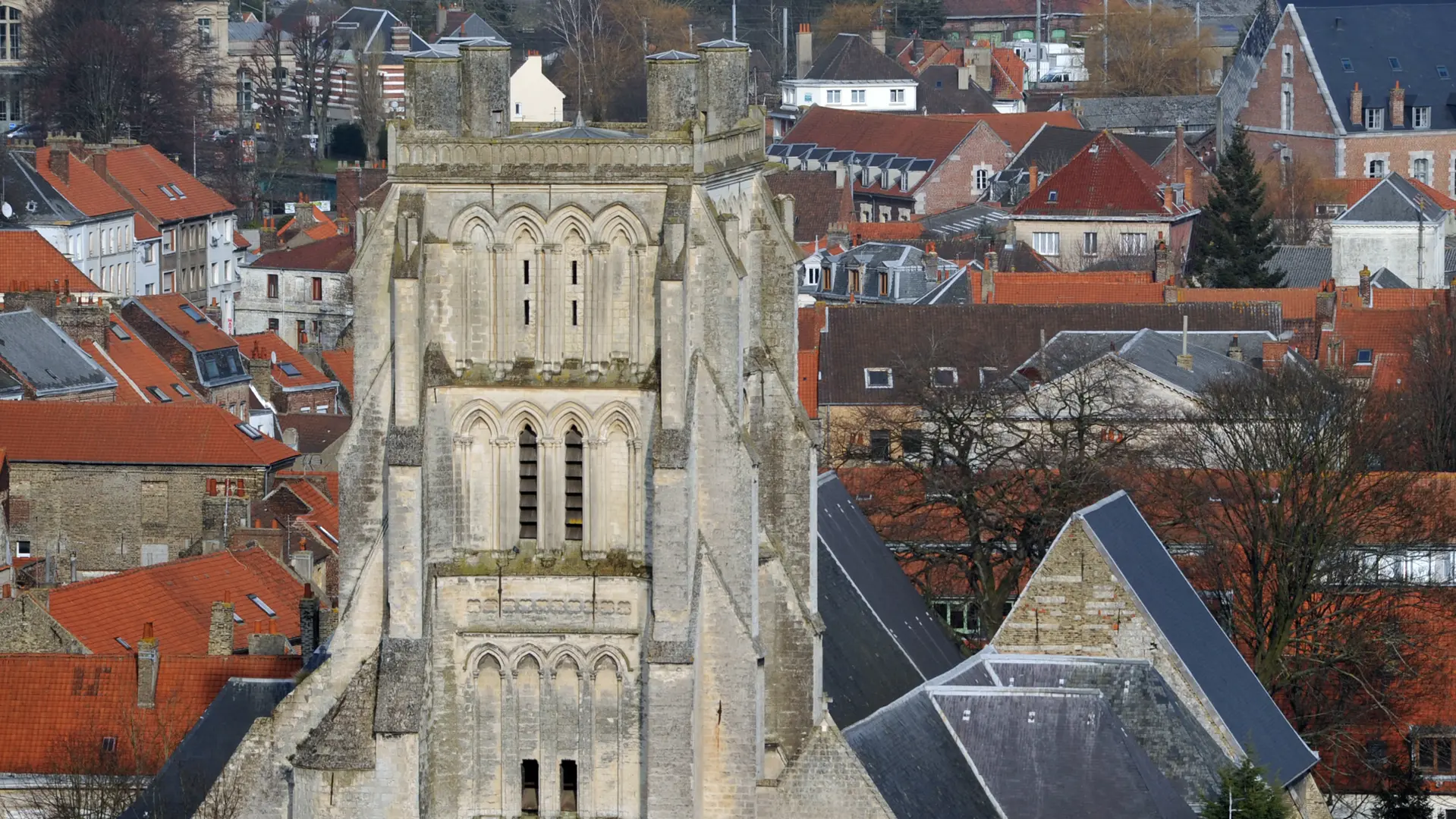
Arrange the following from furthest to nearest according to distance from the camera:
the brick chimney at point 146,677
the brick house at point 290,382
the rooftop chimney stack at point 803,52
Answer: the rooftop chimney stack at point 803,52, the brick house at point 290,382, the brick chimney at point 146,677

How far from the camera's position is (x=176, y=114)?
514 feet

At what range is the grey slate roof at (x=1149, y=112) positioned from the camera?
16788 cm

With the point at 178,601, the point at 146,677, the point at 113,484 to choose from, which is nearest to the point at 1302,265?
the point at 113,484

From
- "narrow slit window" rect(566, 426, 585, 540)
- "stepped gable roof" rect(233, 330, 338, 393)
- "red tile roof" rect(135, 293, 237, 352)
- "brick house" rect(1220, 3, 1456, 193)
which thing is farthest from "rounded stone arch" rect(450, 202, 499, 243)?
"brick house" rect(1220, 3, 1456, 193)

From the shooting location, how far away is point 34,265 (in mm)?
106000

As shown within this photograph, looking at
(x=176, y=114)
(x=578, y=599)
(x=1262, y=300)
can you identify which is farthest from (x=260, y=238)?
(x=578, y=599)

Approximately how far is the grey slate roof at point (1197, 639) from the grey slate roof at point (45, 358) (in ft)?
134

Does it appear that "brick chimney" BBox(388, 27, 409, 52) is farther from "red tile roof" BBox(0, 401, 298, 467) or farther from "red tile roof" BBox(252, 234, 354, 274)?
"red tile roof" BBox(0, 401, 298, 467)

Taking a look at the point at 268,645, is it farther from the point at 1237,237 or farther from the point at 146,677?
the point at 1237,237

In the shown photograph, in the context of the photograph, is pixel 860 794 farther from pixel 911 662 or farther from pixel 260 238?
pixel 260 238

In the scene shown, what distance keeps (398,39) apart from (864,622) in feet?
405

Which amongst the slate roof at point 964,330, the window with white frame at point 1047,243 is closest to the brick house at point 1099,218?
the window with white frame at point 1047,243

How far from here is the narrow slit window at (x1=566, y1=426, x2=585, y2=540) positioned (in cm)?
4359

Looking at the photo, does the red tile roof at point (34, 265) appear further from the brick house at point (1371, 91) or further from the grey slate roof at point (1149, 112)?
the grey slate roof at point (1149, 112)
